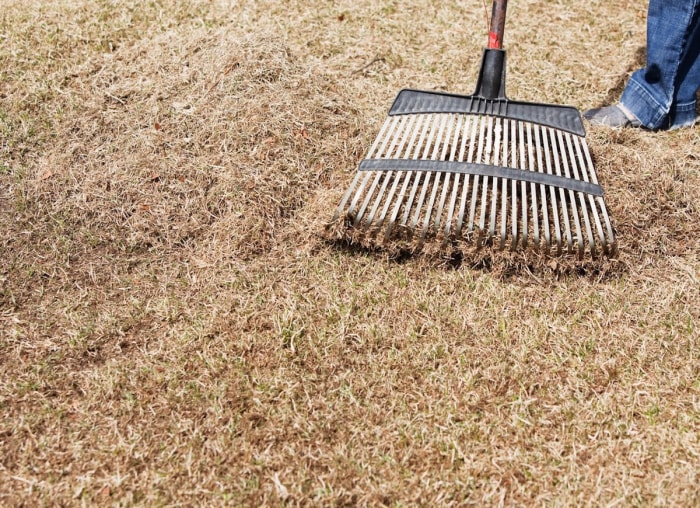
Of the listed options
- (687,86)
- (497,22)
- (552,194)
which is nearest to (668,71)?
(687,86)

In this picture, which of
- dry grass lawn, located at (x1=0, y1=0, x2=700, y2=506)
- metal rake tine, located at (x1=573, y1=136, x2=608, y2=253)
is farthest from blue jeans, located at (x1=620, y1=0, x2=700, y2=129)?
metal rake tine, located at (x1=573, y1=136, x2=608, y2=253)

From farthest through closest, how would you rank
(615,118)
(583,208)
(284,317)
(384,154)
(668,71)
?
1. (615,118)
2. (668,71)
3. (384,154)
4. (583,208)
5. (284,317)

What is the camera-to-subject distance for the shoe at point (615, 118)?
366cm

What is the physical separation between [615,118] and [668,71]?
365mm

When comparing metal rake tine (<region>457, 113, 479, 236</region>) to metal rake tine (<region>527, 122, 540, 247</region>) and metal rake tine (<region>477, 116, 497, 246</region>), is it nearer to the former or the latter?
metal rake tine (<region>477, 116, 497, 246</region>)

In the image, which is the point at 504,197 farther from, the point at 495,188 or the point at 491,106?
the point at 491,106

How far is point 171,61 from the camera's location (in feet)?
12.7

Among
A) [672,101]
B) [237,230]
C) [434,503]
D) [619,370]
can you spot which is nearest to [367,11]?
[672,101]

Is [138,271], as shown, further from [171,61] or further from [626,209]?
[626,209]

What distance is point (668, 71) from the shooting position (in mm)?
3545

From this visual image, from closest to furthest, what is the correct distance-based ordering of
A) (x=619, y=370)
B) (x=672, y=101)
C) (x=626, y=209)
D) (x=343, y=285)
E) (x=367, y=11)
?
(x=619, y=370)
(x=343, y=285)
(x=626, y=209)
(x=672, y=101)
(x=367, y=11)

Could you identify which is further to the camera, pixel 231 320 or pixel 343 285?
pixel 343 285

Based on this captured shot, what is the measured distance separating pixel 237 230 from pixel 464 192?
3.40 ft

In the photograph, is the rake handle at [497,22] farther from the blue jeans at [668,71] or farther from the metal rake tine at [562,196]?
the blue jeans at [668,71]
